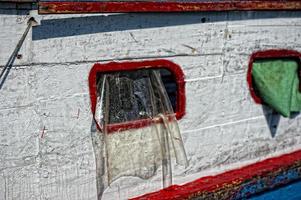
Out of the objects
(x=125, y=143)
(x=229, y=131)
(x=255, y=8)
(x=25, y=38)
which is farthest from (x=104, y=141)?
(x=255, y=8)

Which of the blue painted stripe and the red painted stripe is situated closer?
the red painted stripe

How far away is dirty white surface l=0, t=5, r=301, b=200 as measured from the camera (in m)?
2.87

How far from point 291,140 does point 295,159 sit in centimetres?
19

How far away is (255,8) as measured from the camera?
3670mm

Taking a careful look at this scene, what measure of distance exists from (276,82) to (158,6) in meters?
1.24

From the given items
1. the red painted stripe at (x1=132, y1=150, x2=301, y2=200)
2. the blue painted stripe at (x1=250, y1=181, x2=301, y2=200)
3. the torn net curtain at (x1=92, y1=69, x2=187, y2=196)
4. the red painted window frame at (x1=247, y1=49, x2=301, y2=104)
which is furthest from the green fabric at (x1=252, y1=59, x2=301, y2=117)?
the torn net curtain at (x1=92, y1=69, x2=187, y2=196)

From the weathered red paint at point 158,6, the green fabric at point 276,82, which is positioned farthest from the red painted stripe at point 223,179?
the weathered red paint at point 158,6

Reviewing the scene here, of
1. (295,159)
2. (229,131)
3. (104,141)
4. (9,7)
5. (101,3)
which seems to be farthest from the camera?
(295,159)

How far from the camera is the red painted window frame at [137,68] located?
10.1 feet

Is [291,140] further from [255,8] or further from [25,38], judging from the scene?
[25,38]

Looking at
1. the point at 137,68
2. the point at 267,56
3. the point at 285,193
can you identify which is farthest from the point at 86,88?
the point at 285,193

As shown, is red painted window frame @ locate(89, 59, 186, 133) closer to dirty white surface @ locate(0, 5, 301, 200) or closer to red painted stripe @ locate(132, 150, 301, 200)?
dirty white surface @ locate(0, 5, 301, 200)

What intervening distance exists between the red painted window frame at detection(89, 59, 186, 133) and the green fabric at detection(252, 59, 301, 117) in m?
0.70

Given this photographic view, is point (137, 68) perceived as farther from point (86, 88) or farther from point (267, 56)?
point (267, 56)
